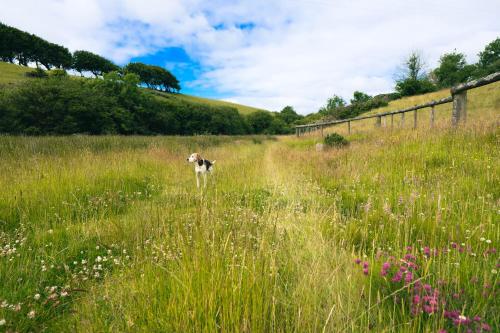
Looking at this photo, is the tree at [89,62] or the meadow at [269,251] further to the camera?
the tree at [89,62]

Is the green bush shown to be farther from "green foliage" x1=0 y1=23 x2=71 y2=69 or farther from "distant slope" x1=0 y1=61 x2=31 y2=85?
"green foliage" x1=0 y1=23 x2=71 y2=69

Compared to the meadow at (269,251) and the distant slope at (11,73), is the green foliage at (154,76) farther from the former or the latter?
the meadow at (269,251)

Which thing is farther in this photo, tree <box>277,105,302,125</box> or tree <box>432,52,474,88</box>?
tree <box>277,105,302,125</box>

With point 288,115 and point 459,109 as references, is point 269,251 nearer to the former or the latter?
point 459,109

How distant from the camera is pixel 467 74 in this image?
5188cm

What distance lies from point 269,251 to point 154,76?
10312 cm

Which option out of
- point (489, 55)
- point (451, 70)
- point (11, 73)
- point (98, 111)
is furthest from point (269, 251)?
point (489, 55)

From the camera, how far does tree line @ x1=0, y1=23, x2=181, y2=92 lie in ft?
212

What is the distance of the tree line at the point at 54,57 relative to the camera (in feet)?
212

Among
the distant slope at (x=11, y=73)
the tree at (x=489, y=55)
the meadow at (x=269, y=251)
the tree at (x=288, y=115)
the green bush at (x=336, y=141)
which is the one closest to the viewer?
the meadow at (x=269, y=251)

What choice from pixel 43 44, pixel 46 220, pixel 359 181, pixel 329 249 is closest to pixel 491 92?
pixel 359 181

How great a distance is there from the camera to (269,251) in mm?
1776

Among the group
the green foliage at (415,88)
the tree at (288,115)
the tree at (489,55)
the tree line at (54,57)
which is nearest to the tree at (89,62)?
the tree line at (54,57)

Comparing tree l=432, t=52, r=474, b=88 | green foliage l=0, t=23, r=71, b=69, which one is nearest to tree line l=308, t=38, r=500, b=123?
tree l=432, t=52, r=474, b=88
